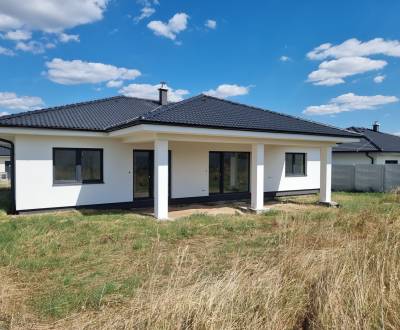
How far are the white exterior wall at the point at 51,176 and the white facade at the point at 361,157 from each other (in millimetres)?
18894

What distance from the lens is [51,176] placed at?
12.5 meters

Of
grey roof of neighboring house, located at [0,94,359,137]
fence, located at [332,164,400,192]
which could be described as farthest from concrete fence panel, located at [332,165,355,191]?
grey roof of neighboring house, located at [0,94,359,137]

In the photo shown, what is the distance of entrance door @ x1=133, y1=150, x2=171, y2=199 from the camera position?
14492 mm

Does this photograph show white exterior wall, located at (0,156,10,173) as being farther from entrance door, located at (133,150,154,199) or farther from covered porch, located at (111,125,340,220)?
covered porch, located at (111,125,340,220)

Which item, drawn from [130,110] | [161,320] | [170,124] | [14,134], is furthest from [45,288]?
[130,110]

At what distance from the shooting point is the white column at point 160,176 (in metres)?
10.9

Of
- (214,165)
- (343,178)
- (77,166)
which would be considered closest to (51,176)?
(77,166)

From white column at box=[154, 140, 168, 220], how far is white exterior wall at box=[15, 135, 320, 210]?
11.5ft

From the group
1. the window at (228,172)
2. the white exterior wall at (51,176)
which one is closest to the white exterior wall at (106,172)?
the white exterior wall at (51,176)

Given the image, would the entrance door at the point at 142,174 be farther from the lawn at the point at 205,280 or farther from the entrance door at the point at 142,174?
the lawn at the point at 205,280

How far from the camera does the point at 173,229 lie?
30.3ft

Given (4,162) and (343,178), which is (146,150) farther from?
(4,162)

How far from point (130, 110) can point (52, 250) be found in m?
10.4

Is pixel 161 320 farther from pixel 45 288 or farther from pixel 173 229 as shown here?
pixel 173 229
